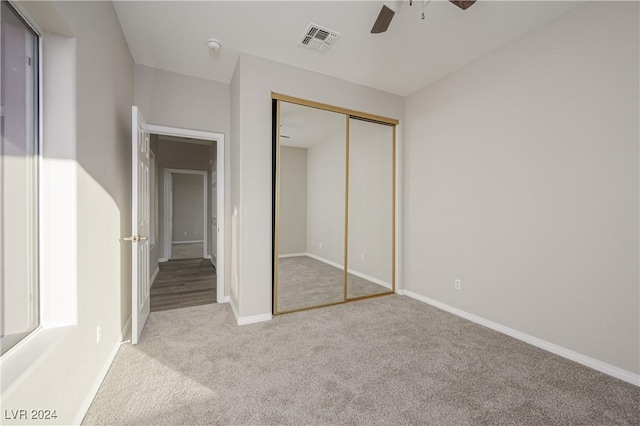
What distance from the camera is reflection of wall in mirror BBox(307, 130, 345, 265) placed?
11.4 ft

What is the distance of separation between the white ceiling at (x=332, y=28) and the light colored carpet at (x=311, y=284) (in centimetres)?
229

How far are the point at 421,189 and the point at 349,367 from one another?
2433 millimetres

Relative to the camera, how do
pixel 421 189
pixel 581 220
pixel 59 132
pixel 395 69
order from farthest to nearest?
pixel 421 189 → pixel 395 69 → pixel 581 220 → pixel 59 132

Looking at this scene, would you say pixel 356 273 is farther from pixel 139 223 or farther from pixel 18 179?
pixel 18 179

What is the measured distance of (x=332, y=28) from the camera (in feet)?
8.27

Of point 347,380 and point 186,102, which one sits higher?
point 186,102

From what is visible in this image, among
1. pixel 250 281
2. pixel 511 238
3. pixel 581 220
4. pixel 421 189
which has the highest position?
pixel 421 189

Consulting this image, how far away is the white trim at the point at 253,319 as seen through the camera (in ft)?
9.39

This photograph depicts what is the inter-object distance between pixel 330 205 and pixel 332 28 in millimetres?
1893

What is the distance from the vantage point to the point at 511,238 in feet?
8.76

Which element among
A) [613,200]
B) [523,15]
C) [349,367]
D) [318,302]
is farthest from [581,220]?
[318,302]

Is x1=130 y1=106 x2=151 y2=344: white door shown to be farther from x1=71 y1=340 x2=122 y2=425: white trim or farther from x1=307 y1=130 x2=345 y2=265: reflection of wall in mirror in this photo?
x1=307 y1=130 x2=345 y2=265: reflection of wall in mirror

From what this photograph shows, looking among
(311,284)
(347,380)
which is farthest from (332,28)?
(347,380)

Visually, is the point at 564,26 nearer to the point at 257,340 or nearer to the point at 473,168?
the point at 473,168
